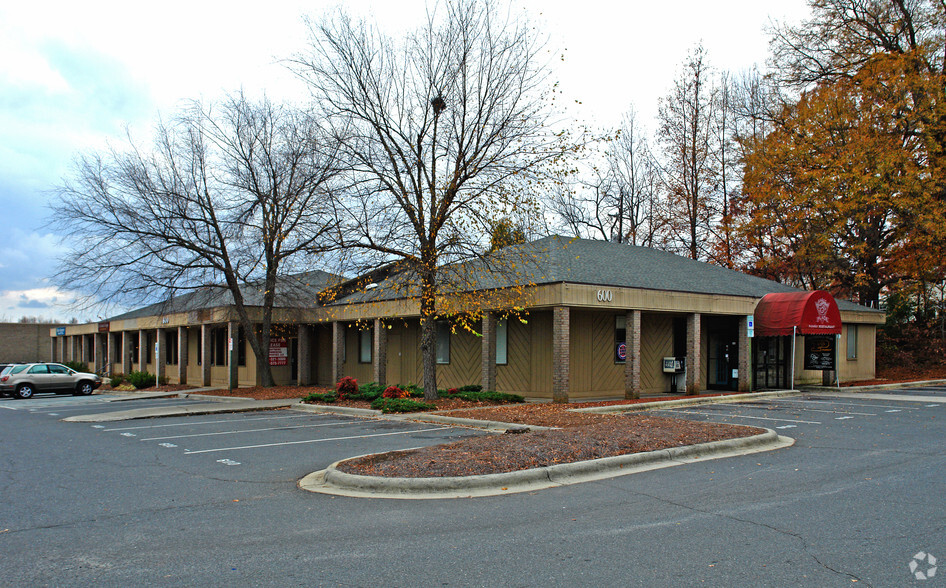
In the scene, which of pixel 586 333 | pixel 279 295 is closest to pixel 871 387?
pixel 586 333

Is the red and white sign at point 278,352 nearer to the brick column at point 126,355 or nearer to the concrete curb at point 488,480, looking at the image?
the brick column at point 126,355

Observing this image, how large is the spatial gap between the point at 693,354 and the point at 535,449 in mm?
14420

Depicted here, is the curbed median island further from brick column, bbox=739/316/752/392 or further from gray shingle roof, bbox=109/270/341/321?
gray shingle roof, bbox=109/270/341/321

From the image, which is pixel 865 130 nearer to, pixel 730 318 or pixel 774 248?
pixel 774 248

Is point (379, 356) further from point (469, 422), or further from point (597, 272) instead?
point (469, 422)

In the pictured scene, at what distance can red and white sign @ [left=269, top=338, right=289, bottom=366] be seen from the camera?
3222 cm

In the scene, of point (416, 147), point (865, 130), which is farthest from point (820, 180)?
point (416, 147)

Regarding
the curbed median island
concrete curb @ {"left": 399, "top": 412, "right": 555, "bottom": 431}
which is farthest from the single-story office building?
the curbed median island

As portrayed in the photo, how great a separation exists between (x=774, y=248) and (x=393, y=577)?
39.5 m

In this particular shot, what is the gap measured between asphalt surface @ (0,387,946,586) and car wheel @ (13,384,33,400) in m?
22.1

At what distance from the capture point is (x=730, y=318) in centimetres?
2625

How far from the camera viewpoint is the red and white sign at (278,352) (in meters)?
32.2

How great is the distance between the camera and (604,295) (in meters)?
20.1

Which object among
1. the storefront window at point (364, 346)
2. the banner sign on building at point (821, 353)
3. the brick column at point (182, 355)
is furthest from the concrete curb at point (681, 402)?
the brick column at point (182, 355)
